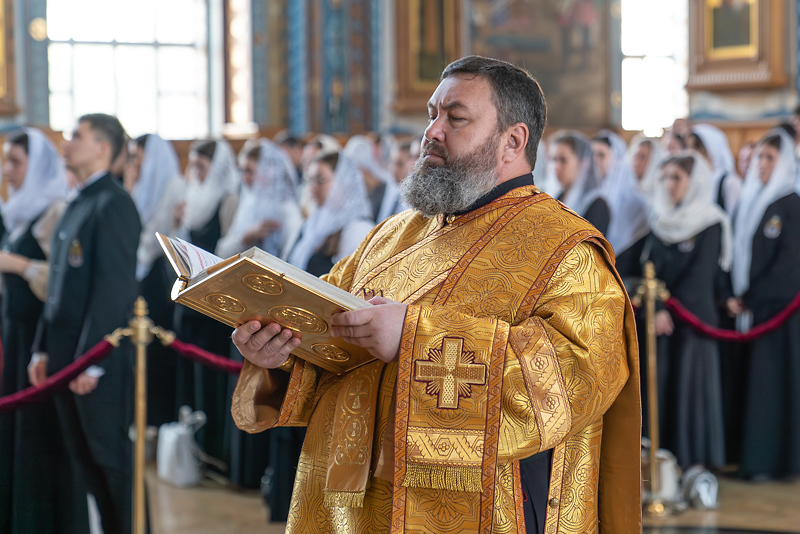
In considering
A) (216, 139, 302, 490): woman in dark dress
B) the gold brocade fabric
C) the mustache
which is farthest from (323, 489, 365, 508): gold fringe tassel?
(216, 139, 302, 490): woman in dark dress

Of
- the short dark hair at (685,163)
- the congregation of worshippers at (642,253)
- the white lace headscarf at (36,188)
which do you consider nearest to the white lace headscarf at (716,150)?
the congregation of worshippers at (642,253)

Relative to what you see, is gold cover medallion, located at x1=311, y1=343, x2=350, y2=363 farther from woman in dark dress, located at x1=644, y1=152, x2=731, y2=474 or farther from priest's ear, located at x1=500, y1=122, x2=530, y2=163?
woman in dark dress, located at x1=644, y1=152, x2=731, y2=474

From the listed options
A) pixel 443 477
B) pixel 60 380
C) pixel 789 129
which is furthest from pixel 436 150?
pixel 789 129

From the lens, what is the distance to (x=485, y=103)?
7.16 ft

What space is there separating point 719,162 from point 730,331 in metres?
1.84

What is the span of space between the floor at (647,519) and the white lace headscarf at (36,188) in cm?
178

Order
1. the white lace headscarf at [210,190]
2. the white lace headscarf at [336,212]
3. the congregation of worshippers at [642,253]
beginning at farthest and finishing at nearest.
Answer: the white lace headscarf at [210,190] < the congregation of worshippers at [642,253] < the white lace headscarf at [336,212]

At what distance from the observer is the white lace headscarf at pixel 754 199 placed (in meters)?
6.14

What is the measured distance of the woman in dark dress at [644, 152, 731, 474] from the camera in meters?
5.93

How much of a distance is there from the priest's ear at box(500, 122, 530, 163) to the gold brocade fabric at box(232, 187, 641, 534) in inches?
3.7

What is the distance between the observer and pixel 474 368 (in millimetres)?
1918

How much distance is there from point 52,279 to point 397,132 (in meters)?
7.12

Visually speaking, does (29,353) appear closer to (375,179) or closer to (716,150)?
(375,179)

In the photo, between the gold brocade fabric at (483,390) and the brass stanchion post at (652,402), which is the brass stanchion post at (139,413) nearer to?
the gold brocade fabric at (483,390)
